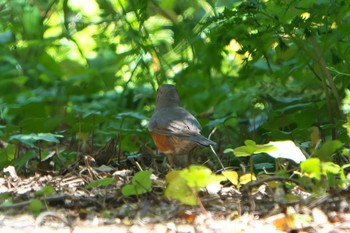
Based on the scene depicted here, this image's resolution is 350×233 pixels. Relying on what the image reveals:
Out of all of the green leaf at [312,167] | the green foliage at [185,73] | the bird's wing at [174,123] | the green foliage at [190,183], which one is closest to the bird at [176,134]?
the bird's wing at [174,123]

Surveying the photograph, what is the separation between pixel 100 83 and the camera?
774 centimetres

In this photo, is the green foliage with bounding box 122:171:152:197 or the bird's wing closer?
the green foliage with bounding box 122:171:152:197

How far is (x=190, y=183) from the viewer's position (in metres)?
3.21

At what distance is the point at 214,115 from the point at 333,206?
2.86 m

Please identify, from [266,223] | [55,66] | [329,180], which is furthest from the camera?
[55,66]

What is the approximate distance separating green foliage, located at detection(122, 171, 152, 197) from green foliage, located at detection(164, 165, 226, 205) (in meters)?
0.32

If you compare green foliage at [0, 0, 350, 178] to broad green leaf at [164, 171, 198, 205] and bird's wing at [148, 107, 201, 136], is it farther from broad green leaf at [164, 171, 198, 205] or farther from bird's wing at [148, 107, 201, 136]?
broad green leaf at [164, 171, 198, 205]

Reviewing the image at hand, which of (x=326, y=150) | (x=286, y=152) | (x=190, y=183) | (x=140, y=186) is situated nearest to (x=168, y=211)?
(x=140, y=186)

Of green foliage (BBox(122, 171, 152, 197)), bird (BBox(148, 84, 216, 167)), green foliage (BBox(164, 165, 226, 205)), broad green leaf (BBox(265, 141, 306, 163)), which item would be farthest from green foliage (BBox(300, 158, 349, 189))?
bird (BBox(148, 84, 216, 167))

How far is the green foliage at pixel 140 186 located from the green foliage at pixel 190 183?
32 centimetres

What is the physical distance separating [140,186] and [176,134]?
1.40 metres

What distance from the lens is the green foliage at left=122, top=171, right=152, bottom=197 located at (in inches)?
143

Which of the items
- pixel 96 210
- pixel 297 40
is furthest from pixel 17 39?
pixel 96 210

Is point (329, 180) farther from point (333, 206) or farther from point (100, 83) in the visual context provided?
point (100, 83)
